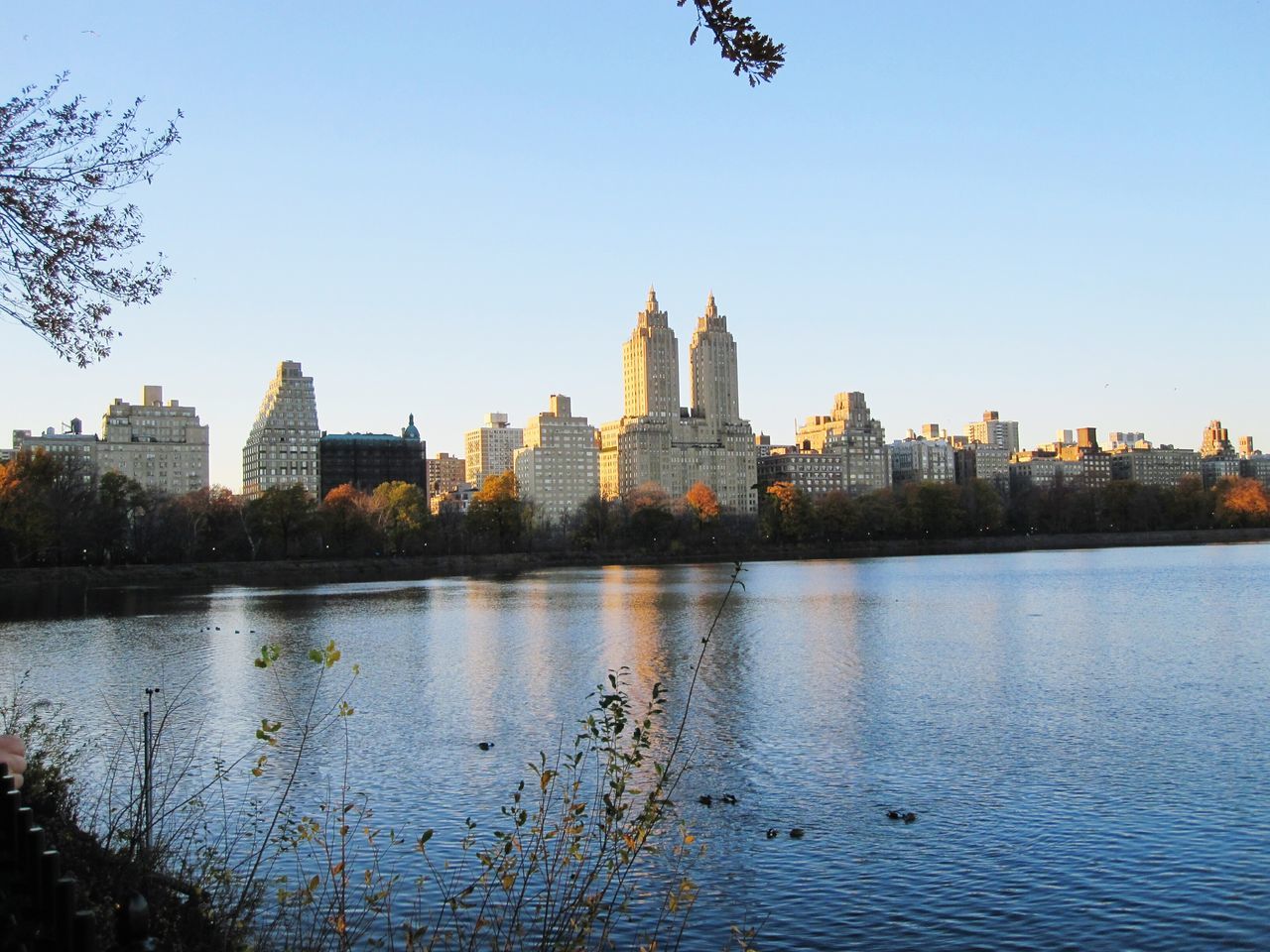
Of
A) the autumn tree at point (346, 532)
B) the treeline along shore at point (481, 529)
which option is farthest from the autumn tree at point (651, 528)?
the autumn tree at point (346, 532)

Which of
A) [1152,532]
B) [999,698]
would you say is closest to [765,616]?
[999,698]

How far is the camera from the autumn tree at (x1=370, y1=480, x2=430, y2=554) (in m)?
122

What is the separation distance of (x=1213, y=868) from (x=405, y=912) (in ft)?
31.0

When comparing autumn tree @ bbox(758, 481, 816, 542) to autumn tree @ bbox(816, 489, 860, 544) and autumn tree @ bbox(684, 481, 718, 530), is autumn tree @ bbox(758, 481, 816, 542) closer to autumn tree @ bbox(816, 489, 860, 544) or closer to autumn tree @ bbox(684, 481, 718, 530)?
autumn tree @ bbox(816, 489, 860, 544)

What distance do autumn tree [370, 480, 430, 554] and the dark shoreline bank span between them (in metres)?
4.55

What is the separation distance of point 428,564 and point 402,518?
688 centimetres

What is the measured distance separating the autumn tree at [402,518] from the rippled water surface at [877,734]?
209ft

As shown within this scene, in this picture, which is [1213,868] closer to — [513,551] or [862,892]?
[862,892]

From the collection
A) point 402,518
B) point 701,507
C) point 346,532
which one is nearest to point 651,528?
point 701,507

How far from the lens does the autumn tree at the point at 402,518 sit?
399 ft

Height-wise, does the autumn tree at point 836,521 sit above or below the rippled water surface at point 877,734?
above

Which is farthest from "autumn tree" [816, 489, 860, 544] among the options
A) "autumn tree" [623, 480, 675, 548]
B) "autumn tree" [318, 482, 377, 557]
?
"autumn tree" [318, 482, 377, 557]

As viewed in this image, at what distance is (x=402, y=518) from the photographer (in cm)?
12225

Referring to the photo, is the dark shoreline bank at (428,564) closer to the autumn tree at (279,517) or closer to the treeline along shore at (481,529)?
the treeline along shore at (481,529)
